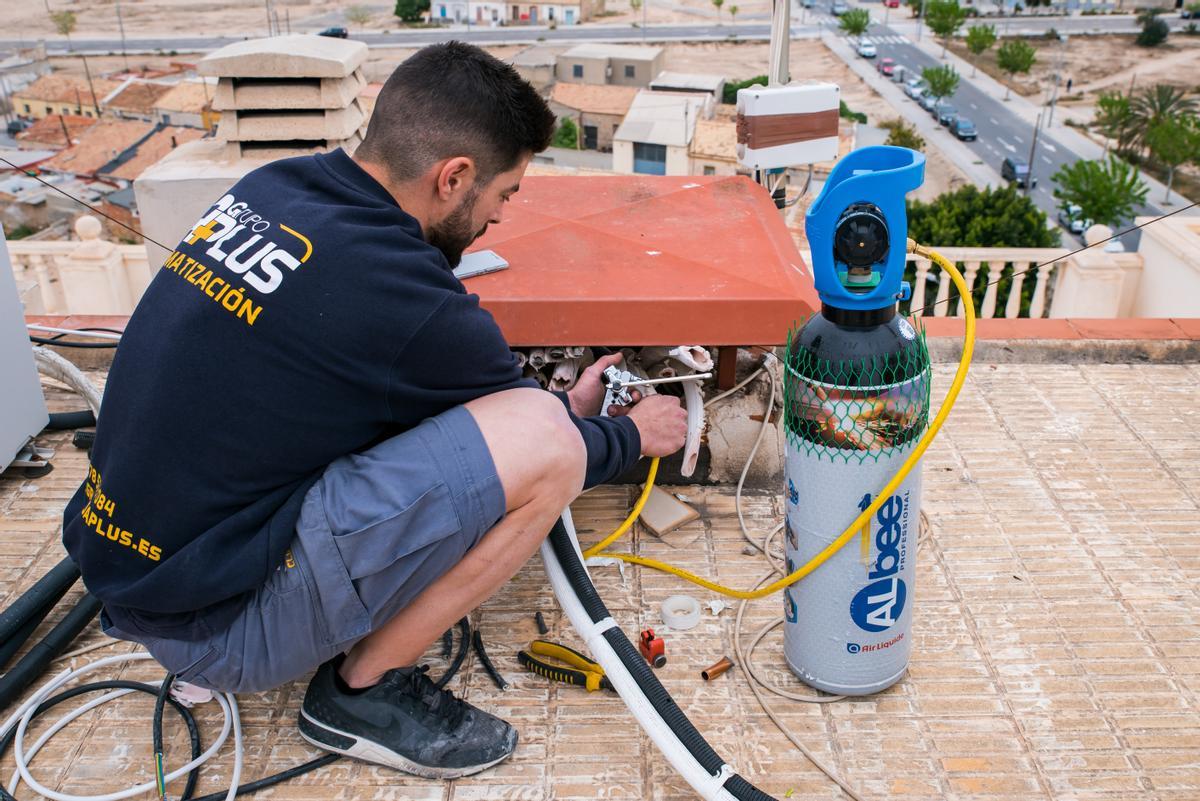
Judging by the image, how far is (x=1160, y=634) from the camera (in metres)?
2.40

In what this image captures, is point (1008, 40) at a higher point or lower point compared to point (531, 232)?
lower

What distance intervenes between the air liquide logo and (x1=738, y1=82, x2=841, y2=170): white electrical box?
1.80 metres

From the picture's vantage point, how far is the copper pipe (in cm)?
226

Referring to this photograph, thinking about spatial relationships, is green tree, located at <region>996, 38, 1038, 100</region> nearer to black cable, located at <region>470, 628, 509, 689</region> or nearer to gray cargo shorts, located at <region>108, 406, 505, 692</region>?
black cable, located at <region>470, 628, 509, 689</region>

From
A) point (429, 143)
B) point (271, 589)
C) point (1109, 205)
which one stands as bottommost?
point (1109, 205)

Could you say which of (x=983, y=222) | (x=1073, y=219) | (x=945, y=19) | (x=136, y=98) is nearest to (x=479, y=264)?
(x=983, y=222)

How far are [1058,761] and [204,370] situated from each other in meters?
1.82

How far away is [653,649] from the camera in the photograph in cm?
228

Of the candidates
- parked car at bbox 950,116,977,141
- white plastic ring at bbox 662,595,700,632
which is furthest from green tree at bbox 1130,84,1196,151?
white plastic ring at bbox 662,595,700,632

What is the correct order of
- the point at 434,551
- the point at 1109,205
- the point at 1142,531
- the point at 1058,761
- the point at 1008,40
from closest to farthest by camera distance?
the point at 434,551 < the point at 1058,761 < the point at 1142,531 < the point at 1109,205 < the point at 1008,40

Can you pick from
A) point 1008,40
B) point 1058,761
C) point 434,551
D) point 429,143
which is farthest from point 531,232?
point 1008,40

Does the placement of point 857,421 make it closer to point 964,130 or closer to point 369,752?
point 369,752

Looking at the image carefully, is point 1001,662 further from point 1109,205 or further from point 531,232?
point 1109,205

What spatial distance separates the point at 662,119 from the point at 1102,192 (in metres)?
13.4
